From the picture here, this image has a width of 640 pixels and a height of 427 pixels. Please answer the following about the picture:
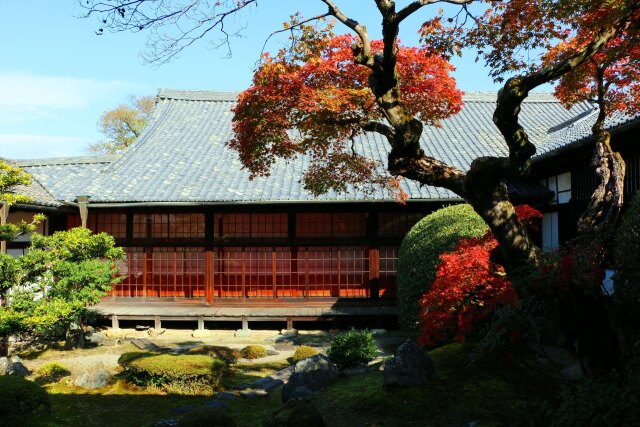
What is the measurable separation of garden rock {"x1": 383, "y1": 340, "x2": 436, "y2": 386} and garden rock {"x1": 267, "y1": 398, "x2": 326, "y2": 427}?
1605mm

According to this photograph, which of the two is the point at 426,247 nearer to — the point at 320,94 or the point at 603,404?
the point at 320,94

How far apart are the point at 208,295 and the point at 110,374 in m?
5.88

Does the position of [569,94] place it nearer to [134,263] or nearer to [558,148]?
[558,148]

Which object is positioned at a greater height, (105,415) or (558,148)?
(558,148)

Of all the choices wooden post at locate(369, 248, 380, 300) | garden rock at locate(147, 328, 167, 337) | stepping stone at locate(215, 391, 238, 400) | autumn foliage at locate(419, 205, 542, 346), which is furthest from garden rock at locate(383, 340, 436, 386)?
garden rock at locate(147, 328, 167, 337)

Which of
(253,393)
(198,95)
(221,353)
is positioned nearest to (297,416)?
(253,393)

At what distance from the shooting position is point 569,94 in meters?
10.1

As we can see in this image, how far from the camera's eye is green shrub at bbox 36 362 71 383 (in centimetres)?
1043

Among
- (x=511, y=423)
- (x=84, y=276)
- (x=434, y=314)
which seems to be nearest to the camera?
(x=511, y=423)

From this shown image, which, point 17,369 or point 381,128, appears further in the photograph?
point 17,369

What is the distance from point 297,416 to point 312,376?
92.9 inches

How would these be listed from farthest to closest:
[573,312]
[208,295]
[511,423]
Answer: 1. [208,295]
2. [511,423]
3. [573,312]

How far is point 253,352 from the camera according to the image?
40.5 ft

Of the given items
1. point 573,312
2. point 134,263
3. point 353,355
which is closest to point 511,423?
point 573,312
